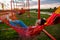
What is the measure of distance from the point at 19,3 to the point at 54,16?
59 centimetres

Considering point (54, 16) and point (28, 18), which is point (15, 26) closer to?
point (54, 16)

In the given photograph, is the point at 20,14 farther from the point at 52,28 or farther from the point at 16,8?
the point at 52,28

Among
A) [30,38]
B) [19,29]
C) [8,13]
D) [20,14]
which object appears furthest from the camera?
[20,14]

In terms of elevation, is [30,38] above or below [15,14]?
below

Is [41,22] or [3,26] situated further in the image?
[3,26]

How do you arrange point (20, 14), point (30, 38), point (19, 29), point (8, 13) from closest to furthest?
point (19, 29), point (30, 38), point (8, 13), point (20, 14)

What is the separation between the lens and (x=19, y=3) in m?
2.75

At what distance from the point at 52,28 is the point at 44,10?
249mm

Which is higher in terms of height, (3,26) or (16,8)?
(16,8)

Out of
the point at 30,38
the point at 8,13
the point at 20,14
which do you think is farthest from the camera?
the point at 20,14

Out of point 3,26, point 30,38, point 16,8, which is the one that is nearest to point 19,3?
point 16,8

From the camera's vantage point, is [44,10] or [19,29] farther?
[44,10]

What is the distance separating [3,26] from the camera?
2.83 meters

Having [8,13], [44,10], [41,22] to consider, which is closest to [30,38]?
[41,22]
